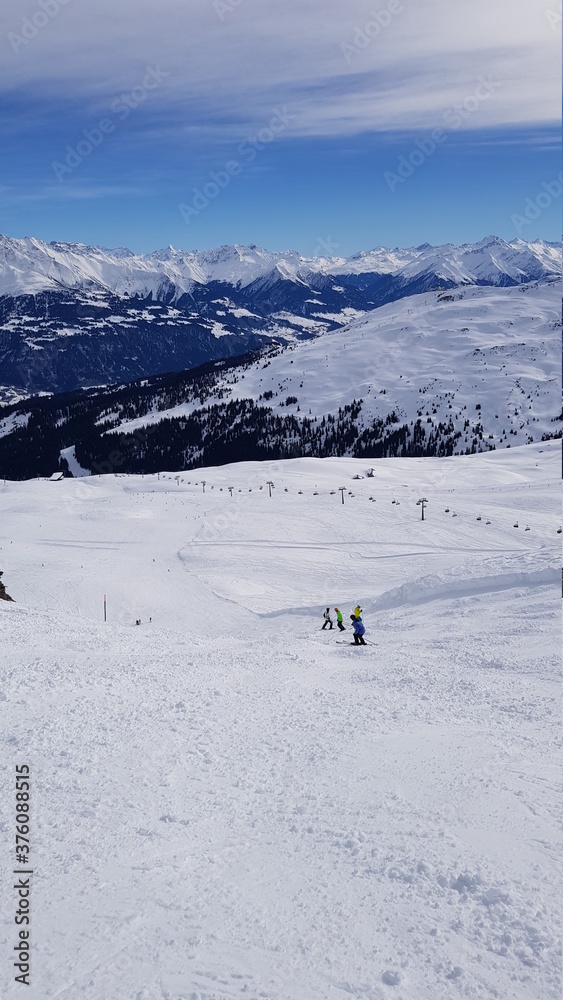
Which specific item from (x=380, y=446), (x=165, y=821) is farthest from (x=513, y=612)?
(x=380, y=446)

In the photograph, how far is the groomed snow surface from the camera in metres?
6.74

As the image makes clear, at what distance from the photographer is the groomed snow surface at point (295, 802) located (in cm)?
674

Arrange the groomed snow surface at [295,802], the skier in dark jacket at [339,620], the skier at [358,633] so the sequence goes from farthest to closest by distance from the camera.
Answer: the skier in dark jacket at [339,620]
the skier at [358,633]
the groomed snow surface at [295,802]

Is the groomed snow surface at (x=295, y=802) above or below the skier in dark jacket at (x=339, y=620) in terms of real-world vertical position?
above

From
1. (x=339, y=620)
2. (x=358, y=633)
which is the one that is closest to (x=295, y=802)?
(x=358, y=633)

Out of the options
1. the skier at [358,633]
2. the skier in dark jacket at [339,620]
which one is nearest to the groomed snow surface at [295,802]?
the skier in dark jacket at [339,620]

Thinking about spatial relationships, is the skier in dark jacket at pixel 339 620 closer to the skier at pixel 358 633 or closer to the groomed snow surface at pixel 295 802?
the groomed snow surface at pixel 295 802

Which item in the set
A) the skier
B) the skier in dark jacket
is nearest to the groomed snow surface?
the skier in dark jacket

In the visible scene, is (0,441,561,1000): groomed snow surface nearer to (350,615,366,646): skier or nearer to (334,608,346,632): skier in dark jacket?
(334,608,346,632): skier in dark jacket

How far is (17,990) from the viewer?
651 cm

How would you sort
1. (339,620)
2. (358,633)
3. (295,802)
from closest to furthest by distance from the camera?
(295,802) < (358,633) < (339,620)

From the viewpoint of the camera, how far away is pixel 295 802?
984 cm

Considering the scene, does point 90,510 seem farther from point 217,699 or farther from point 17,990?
point 17,990

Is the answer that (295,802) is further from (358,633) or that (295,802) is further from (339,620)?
(339,620)
